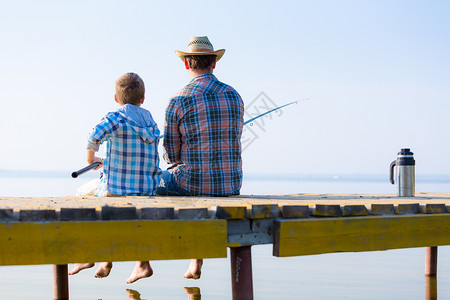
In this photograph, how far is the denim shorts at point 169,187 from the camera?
4.84 metres

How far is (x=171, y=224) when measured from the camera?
11.0 ft

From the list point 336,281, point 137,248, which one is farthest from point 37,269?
point 137,248

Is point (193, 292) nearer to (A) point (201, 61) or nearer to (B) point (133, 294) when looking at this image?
(B) point (133, 294)

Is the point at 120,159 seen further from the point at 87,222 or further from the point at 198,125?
the point at 87,222

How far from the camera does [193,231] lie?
3379mm

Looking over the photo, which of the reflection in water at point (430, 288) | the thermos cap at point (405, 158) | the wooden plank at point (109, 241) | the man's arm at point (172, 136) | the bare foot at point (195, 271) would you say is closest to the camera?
the wooden plank at point (109, 241)

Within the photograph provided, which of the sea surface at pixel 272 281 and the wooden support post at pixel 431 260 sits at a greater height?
the wooden support post at pixel 431 260

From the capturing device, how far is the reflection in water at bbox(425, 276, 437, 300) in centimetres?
605

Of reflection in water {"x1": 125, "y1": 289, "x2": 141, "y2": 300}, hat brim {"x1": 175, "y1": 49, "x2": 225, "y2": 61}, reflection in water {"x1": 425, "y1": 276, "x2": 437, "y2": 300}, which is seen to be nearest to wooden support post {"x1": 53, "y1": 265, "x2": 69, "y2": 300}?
reflection in water {"x1": 125, "y1": 289, "x2": 141, "y2": 300}

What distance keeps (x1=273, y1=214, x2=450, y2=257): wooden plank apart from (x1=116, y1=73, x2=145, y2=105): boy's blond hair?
5.48 feet

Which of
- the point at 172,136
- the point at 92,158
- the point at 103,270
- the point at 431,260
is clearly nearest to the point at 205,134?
the point at 172,136

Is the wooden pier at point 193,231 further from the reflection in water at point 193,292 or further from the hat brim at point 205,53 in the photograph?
the reflection in water at point 193,292

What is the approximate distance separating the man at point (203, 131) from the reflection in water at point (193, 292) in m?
1.52

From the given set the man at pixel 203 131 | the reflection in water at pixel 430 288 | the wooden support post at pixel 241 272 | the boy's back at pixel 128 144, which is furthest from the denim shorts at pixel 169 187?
the reflection in water at pixel 430 288
